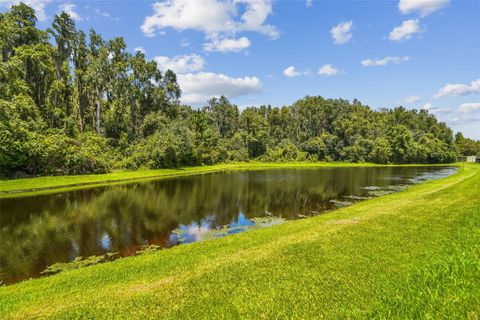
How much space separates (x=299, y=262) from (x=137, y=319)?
19.4ft

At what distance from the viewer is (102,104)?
3529 inches

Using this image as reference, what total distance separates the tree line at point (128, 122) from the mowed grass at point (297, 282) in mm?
44966

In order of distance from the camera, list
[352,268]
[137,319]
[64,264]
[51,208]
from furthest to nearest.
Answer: [51,208] < [64,264] < [352,268] < [137,319]

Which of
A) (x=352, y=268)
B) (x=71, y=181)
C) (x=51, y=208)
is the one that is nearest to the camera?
(x=352, y=268)

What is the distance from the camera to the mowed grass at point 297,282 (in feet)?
22.6

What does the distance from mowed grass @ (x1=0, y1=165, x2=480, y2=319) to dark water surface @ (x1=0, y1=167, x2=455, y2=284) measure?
573cm

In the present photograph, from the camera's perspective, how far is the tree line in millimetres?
53719

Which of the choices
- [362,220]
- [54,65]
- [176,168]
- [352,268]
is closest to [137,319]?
[352,268]

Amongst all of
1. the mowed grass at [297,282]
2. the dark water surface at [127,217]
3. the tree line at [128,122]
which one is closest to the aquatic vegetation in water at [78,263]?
the dark water surface at [127,217]

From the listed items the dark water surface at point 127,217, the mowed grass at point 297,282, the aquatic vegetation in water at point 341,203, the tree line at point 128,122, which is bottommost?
the dark water surface at point 127,217

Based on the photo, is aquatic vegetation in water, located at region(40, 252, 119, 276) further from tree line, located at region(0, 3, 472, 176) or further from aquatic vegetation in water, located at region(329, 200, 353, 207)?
tree line, located at region(0, 3, 472, 176)

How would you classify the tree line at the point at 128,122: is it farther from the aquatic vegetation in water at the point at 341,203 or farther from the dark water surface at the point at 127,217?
the aquatic vegetation in water at the point at 341,203

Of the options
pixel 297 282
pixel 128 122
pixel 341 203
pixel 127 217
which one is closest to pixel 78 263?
pixel 127 217

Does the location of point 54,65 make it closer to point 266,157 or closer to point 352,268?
point 266,157
